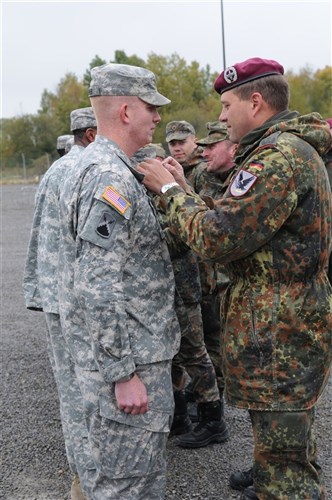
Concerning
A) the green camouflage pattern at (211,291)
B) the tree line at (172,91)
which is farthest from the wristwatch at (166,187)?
the tree line at (172,91)

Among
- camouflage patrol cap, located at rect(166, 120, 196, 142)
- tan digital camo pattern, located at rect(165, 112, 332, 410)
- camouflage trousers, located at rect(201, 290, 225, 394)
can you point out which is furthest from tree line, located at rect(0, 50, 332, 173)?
tan digital camo pattern, located at rect(165, 112, 332, 410)

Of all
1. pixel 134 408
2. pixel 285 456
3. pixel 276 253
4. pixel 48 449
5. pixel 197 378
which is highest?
pixel 276 253

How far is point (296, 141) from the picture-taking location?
229cm

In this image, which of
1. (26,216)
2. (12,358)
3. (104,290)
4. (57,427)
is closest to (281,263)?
(104,290)

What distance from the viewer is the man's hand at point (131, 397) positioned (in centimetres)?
224

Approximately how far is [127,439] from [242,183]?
107 centimetres

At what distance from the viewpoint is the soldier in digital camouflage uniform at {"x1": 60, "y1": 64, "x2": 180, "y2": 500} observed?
7.20ft

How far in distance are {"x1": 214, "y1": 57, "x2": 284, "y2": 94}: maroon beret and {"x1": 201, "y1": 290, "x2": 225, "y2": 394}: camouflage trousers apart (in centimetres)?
193

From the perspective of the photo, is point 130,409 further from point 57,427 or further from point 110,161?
point 57,427

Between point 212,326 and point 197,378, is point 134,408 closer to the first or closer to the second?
point 197,378

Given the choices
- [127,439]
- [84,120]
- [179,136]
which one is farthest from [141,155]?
[179,136]

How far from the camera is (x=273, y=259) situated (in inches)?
91.6

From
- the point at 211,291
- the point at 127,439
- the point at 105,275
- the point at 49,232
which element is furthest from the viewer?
the point at 211,291

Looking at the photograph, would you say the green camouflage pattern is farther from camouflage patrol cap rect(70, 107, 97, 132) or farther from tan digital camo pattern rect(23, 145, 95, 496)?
tan digital camo pattern rect(23, 145, 95, 496)
